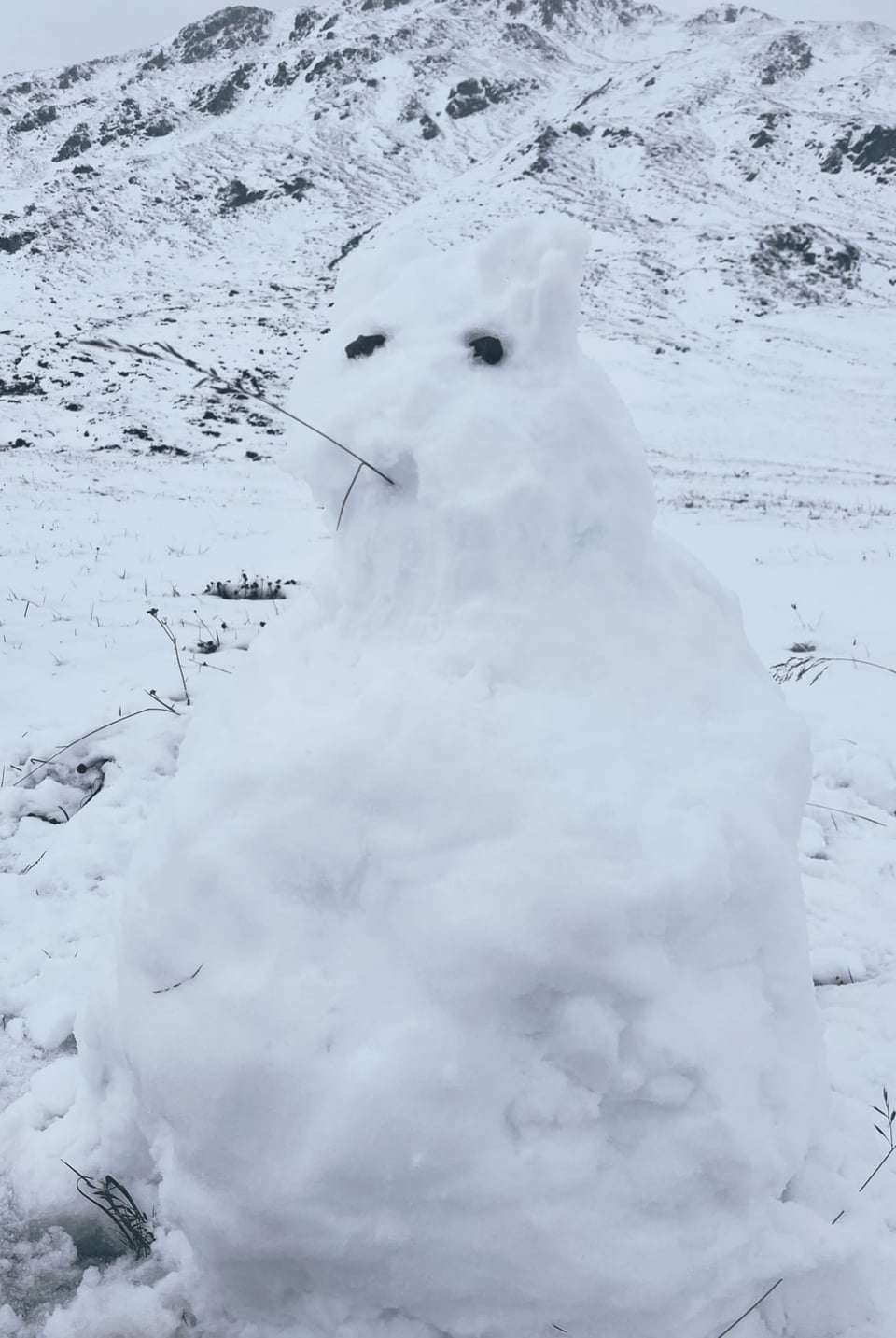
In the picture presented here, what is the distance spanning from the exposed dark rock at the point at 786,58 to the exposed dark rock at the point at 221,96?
1543 inches

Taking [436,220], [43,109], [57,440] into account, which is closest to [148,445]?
[57,440]

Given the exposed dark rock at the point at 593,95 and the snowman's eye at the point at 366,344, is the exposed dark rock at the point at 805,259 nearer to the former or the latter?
the exposed dark rock at the point at 593,95

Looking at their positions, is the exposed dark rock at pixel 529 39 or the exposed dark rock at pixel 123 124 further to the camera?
the exposed dark rock at pixel 529 39

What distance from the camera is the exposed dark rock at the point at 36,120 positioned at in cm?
5703

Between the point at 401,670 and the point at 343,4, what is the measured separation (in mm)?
97943

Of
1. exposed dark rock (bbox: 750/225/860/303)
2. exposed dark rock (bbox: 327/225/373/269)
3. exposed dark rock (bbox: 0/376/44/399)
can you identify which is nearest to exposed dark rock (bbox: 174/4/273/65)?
exposed dark rock (bbox: 327/225/373/269)

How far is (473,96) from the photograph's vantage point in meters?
59.3

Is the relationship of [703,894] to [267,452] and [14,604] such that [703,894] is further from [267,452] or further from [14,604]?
[267,452]

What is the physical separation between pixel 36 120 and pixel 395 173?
28.0 meters

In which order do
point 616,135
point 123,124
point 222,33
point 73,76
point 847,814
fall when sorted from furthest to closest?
point 222,33 → point 73,76 → point 123,124 → point 616,135 → point 847,814

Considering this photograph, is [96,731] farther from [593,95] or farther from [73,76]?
[73,76]

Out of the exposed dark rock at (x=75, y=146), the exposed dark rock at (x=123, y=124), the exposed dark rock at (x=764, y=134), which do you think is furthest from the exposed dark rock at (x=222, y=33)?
the exposed dark rock at (x=764, y=134)

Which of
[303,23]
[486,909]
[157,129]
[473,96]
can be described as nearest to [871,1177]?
[486,909]

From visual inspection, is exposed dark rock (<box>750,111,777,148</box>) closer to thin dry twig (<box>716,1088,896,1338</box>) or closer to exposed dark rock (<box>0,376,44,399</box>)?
exposed dark rock (<box>0,376,44,399</box>)
